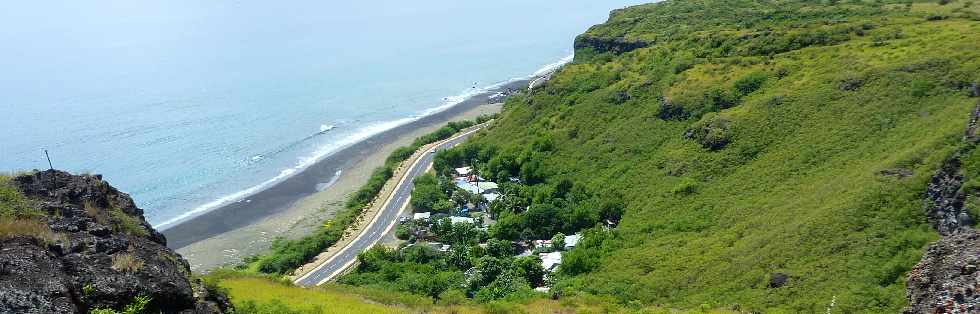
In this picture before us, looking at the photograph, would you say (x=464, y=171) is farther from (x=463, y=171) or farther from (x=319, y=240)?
(x=319, y=240)

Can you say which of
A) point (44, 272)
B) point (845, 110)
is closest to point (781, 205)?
point (845, 110)

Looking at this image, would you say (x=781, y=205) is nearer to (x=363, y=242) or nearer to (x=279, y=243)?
(x=363, y=242)

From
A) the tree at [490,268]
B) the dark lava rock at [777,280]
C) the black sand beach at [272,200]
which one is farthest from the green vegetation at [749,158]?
the black sand beach at [272,200]

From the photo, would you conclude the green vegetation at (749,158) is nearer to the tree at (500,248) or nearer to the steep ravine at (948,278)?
the tree at (500,248)

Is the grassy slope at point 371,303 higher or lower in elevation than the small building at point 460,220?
higher

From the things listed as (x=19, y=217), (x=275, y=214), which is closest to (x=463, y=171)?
(x=275, y=214)

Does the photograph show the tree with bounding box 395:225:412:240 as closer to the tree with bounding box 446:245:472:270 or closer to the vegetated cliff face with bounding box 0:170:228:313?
the tree with bounding box 446:245:472:270
